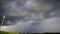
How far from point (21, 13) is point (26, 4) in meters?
0.21

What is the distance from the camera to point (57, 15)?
2.04m

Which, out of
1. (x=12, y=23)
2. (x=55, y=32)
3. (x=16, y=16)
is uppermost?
(x=16, y=16)

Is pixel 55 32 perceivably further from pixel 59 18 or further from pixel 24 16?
pixel 24 16

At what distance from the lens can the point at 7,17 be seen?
2.11 metres

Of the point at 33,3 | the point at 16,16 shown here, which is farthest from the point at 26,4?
the point at 16,16

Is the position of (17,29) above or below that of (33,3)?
below

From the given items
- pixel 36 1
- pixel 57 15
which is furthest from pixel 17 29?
pixel 57 15

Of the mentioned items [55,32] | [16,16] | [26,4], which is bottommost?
[55,32]

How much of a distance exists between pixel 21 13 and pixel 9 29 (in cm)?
40

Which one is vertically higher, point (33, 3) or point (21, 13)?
point (33, 3)

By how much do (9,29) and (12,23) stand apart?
0.13 m

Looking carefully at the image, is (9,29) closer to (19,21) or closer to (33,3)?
(19,21)

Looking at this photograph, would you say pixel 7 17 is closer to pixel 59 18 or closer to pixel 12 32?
pixel 12 32

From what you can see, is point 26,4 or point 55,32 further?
point 26,4
